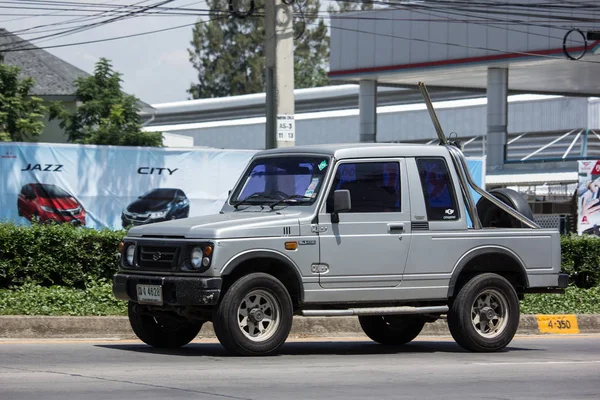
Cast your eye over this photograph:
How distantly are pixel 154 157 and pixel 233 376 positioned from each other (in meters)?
12.3

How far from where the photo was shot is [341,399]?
814cm

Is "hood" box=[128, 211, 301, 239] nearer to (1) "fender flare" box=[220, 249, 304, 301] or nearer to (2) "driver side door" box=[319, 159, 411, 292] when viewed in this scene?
(1) "fender flare" box=[220, 249, 304, 301]

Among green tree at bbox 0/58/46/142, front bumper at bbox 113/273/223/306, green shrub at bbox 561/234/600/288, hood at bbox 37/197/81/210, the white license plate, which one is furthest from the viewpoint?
green tree at bbox 0/58/46/142

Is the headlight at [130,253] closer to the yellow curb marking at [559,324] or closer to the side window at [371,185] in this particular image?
the side window at [371,185]

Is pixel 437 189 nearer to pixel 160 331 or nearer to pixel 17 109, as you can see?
pixel 160 331

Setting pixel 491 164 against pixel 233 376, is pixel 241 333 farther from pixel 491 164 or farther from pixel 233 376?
pixel 491 164

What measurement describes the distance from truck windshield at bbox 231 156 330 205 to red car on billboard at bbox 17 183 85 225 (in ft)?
28.0

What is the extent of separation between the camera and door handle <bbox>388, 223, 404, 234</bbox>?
448 inches

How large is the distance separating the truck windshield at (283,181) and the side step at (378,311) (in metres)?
1.12

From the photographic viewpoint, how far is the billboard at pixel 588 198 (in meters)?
23.1

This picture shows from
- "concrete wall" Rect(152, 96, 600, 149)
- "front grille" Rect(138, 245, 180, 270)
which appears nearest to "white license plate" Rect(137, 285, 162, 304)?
"front grille" Rect(138, 245, 180, 270)

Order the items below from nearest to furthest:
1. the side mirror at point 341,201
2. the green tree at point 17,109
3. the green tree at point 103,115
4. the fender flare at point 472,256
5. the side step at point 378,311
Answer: the side mirror at point 341,201 → the side step at point 378,311 → the fender flare at point 472,256 → the green tree at point 17,109 → the green tree at point 103,115

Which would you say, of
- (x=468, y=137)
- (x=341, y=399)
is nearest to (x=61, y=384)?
(x=341, y=399)

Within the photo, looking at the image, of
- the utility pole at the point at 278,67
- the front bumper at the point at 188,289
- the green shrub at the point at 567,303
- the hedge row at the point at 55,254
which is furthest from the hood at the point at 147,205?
the front bumper at the point at 188,289
